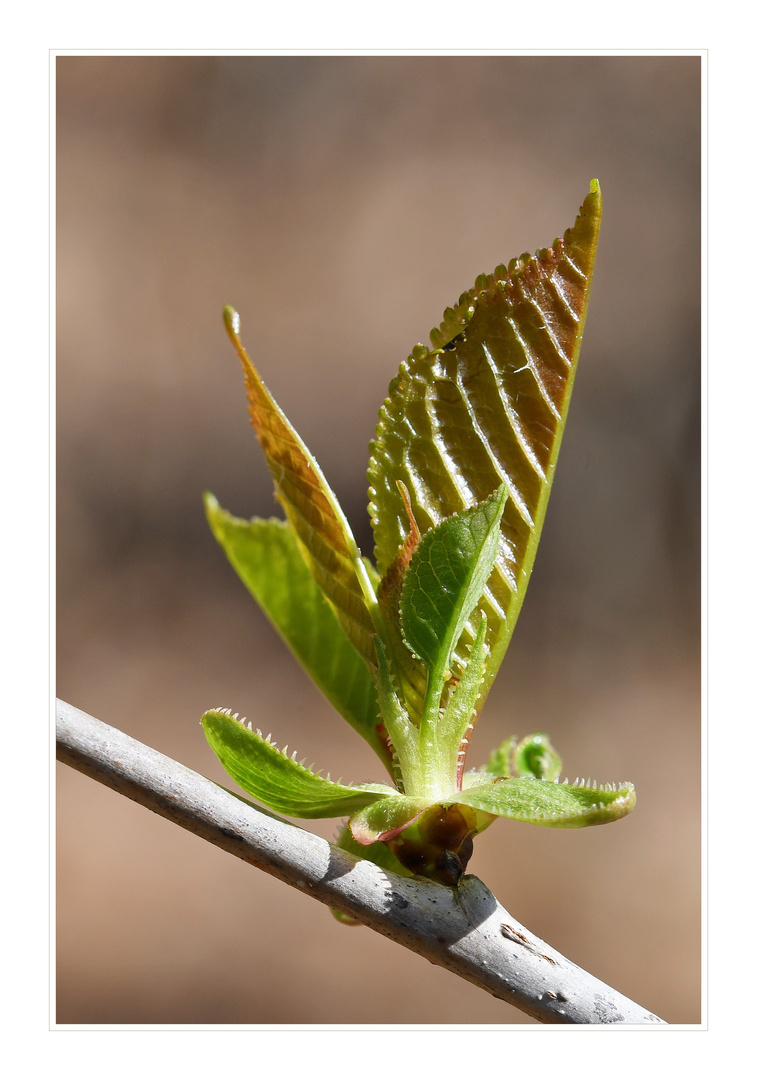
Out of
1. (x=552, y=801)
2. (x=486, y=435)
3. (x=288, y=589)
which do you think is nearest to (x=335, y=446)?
(x=288, y=589)

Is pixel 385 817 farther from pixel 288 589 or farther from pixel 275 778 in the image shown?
pixel 288 589

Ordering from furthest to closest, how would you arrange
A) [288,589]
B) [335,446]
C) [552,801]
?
1. [335,446]
2. [288,589]
3. [552,801]

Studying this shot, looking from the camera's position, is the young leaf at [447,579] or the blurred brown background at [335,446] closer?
the young leaf at [447,579]

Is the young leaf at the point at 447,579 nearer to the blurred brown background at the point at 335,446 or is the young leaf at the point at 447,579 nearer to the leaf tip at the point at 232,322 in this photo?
the leaf tip at the point at 232,322

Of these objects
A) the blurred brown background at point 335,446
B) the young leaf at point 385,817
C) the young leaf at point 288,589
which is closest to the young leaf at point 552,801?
the young leaf at point 385,817

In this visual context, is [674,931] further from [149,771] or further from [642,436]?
[149,771]

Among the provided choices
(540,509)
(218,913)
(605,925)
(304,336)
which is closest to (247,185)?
(304,336)
